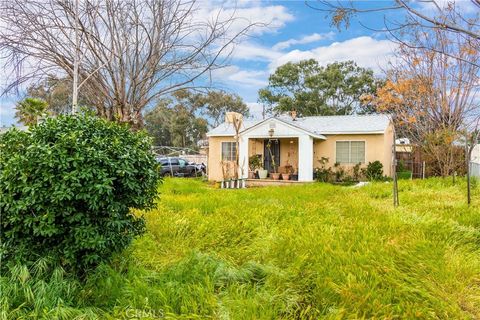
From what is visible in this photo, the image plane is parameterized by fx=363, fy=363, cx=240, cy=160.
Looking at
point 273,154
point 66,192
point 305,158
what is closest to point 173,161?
point 273,154

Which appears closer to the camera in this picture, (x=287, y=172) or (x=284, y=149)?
(x=287, y=172)

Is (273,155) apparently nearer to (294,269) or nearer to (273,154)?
(273,154)

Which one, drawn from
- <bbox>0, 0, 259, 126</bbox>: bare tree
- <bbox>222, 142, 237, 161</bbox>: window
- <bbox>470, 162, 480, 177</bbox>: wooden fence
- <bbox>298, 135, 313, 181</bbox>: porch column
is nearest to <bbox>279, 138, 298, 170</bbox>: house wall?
<bbox>298, 135, 313, 181</bbox>: porch column

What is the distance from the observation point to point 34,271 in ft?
12.3

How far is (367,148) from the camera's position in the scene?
1745 cm

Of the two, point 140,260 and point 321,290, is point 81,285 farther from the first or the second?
point 321,290

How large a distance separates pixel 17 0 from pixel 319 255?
31.9 ft

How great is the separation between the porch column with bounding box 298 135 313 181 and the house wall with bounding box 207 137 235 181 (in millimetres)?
A: 4281

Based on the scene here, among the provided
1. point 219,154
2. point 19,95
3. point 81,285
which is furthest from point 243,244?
point 219,154

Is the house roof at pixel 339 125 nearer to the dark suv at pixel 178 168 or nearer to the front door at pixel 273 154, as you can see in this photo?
the front door at pixel 273 154

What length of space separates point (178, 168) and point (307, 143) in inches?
355

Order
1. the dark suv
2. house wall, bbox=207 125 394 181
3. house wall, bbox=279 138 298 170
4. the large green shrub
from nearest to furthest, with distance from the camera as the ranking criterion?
1. the large green shrub
2. house wall, bbox=207 125 394 181
3. house wall, bbox=279 138 298 170
4. the dark suv

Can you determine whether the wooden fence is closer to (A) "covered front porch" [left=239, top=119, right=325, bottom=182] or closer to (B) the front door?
(A) "covered front porch" [left=239, top=119, right=325, bottom=182]

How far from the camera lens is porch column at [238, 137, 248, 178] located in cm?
1834
